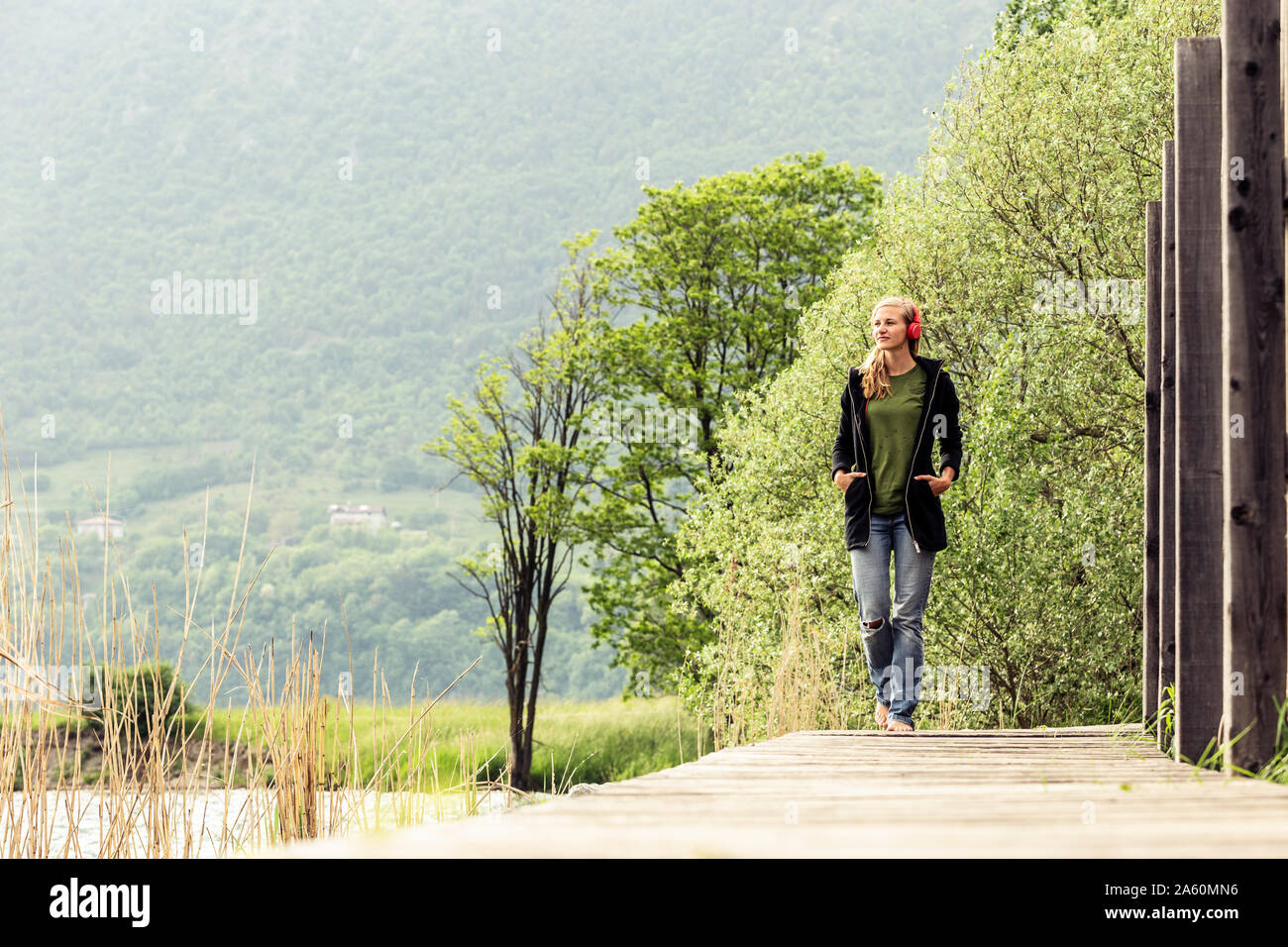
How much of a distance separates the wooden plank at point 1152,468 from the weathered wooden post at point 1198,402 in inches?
37.5

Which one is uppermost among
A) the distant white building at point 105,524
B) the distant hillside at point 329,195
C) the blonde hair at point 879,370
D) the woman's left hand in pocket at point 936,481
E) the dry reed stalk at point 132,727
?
the distant hillside at point 329,195

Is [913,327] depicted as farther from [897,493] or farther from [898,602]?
[898,602]

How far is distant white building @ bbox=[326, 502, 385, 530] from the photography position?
52.7 m

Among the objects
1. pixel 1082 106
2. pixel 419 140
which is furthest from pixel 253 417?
pixel 1082 106

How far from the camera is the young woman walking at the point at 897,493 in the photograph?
4.96m

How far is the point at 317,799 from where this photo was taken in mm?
3607

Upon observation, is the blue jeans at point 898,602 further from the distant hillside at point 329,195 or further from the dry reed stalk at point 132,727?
the distant hillside at point 329,195

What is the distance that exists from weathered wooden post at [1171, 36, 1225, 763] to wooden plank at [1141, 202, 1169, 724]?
37.5 inches

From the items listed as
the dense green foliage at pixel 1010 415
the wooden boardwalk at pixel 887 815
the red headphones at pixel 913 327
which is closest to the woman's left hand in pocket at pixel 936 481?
the red headphones at pixel 913 327

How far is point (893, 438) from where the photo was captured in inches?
198

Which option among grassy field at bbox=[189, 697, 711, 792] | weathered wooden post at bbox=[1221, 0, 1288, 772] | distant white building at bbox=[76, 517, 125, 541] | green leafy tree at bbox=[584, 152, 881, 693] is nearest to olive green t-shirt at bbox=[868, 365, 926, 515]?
weathered wooden post at bbox=[1221, 0, 1288, 772]

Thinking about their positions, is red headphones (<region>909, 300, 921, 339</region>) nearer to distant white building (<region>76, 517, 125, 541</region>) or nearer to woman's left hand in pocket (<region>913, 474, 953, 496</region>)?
woman's left hand in pocket (<region>913, 474, 953, 496</region>)

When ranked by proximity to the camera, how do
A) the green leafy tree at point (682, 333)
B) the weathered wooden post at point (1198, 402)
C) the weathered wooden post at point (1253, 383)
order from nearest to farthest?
the weathered wooden post at point (1253, 383) < the weathered wooden post at point (1198, 402) < the green leafy tree at point (682, 333)
